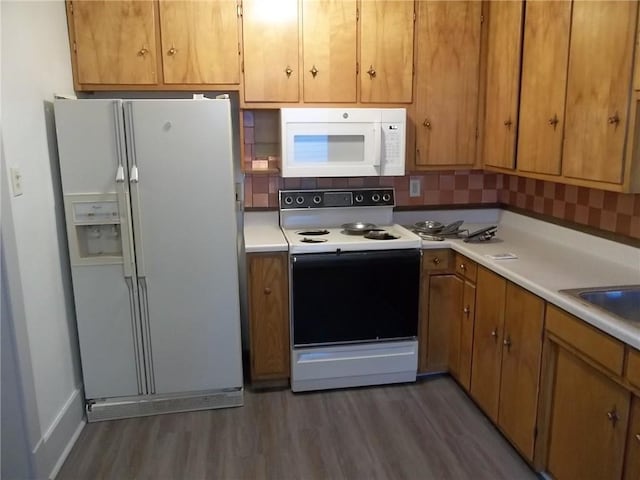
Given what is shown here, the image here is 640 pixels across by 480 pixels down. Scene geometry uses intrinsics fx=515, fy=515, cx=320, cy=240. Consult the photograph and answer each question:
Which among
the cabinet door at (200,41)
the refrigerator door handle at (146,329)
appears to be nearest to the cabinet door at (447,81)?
the cabinet door at (200,41)

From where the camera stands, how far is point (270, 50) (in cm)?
279

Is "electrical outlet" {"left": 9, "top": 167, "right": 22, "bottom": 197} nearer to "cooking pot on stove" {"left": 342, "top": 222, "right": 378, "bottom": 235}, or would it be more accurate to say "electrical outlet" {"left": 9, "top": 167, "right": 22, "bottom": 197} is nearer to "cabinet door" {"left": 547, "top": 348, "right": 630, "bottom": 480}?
"cooking pot on stove" {"left": 342, "top": 222, "right": 378, "bottom": 235}

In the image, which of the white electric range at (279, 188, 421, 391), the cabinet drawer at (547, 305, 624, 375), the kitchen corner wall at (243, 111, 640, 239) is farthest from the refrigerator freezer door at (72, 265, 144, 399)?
the cabinet drawer at (547, 305, 624, 375)

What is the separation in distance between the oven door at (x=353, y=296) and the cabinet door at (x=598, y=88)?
960mm

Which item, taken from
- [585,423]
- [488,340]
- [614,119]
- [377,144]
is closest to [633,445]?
[585,423]

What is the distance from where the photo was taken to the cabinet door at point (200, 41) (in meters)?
2.69

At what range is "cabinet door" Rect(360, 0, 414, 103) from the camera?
9.31ft

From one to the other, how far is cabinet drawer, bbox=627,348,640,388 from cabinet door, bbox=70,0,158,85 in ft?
8.14

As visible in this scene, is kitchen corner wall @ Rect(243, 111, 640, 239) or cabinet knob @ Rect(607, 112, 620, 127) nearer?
cabinet knob @ Rect(607, 112, 620, 127)

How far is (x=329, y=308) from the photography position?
9.02ft

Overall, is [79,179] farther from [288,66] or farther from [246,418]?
[246,418]

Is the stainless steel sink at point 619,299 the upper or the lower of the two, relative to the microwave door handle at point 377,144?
lower

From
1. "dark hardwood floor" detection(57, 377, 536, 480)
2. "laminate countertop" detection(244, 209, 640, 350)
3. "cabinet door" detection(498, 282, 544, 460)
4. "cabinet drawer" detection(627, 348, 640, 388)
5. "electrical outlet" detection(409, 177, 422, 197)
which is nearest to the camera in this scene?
"cabinet drawer" detection(627, 348, 640, 388)

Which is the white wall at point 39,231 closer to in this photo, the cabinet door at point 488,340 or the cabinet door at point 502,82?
the cabinet door at point 488,340
